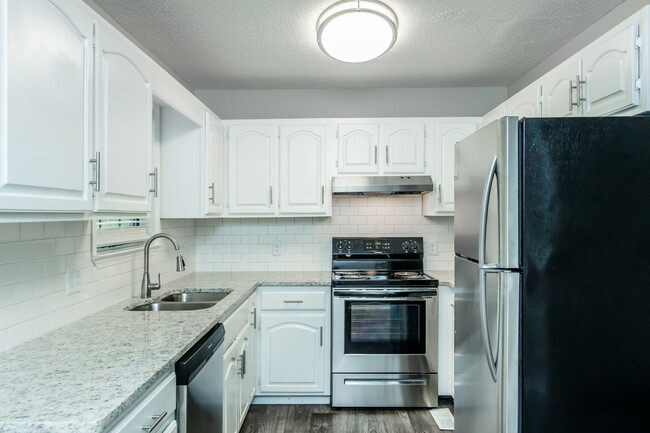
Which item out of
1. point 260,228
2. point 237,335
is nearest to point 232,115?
point 260,228

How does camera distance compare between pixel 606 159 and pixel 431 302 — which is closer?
pixel 606 159

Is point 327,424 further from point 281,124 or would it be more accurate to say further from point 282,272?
point 281,124

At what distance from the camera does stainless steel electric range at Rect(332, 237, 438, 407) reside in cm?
272

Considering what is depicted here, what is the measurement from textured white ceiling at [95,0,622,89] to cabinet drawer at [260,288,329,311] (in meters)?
Result: 1.74

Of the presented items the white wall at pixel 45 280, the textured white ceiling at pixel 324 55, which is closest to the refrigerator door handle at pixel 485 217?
the textured white ceiling at pixel 324 55

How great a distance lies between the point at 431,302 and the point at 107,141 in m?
2.30

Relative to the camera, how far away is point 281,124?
3070mm

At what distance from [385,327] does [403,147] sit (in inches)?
57.5

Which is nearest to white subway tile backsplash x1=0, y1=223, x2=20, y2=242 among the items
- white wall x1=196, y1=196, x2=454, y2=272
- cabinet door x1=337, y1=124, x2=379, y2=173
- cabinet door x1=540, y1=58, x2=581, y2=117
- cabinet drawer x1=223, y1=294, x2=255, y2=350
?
cabinet drawer x1=223, y1=294, x2=255, y2=350

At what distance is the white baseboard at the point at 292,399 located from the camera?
110 inches

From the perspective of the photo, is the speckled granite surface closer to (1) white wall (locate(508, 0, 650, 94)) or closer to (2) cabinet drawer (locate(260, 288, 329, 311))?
(2) cabinet drawer (locate(260, 288, 329, 311))

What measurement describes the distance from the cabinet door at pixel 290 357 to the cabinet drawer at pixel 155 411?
146 cm

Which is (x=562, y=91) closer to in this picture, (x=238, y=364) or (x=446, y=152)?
(x=446, y=152)

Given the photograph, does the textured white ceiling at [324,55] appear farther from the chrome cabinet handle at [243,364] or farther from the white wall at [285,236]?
the chrome cabinet handle at [243,364]
